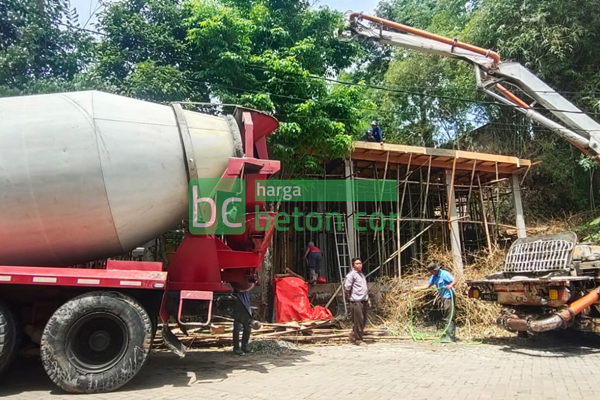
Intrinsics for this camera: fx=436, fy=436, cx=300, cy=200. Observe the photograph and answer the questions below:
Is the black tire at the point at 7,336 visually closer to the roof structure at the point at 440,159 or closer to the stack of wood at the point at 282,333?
the stack of wood at the point at 282,333

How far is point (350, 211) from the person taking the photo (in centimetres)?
1130

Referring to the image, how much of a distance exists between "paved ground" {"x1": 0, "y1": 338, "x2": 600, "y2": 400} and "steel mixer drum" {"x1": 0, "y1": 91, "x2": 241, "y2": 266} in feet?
5.26

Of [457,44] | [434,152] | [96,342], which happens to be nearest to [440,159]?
[434,152]

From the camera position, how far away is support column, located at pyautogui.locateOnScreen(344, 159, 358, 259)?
11234mm

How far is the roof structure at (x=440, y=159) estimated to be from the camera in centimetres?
1127

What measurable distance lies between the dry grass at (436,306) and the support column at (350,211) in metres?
1.28

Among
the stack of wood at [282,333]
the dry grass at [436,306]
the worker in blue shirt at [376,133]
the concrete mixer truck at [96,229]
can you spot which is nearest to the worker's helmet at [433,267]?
the dry grass at [436,306]

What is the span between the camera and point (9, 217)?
4.60m

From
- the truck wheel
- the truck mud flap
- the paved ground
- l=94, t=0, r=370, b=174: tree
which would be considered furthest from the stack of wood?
l=94, t=0, r=370, b=174: tree

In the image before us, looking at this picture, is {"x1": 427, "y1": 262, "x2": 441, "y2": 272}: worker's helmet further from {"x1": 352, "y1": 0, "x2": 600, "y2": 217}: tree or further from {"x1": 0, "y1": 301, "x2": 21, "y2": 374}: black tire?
{"x1": 0, "y1": 301, "x2": 21, "y2": 374}: black tire

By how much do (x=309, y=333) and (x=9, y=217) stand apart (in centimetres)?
540

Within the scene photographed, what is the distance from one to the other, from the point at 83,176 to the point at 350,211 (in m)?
7.58

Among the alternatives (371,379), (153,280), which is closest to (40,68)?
(153,280)

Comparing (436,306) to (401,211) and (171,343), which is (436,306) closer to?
(401,211)
